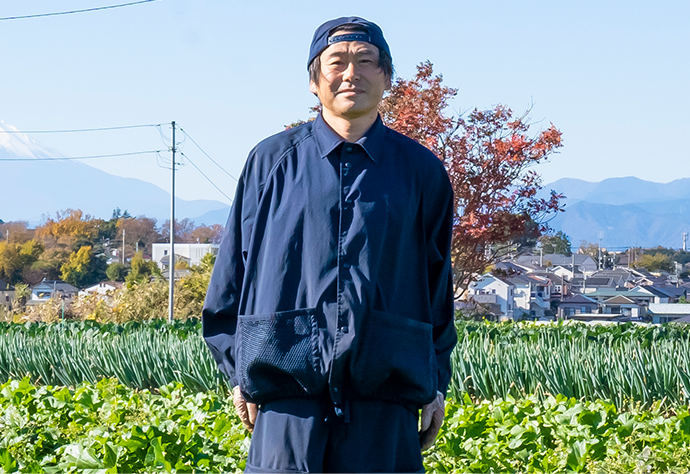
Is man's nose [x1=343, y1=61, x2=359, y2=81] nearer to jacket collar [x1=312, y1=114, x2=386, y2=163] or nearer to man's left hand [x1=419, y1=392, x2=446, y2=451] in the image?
jacket collar [x1=312, y1=114, x2=386, y2=163]

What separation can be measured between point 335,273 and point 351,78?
0.46 m

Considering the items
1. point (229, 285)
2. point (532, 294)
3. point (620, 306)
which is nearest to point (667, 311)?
point (620, 306)

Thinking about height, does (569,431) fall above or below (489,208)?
below

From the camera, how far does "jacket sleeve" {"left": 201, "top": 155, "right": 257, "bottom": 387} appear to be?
184 centimetres

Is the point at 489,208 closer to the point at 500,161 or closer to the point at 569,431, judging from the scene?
the point at 500,161

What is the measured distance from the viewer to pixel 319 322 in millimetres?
1699

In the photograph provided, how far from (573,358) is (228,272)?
3.82 meters

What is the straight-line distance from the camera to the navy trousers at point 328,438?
5.52ft

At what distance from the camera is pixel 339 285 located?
66.8 inches

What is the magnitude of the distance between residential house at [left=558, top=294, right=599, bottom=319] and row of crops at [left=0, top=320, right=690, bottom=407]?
68312mm

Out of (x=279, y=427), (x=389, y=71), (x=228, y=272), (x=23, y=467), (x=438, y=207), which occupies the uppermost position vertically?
(x=389, y=71)

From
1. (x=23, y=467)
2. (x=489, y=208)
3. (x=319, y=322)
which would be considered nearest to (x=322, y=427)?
(x=319, y=322)

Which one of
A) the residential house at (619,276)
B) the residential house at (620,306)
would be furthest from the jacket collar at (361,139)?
the residential house at (619,276)

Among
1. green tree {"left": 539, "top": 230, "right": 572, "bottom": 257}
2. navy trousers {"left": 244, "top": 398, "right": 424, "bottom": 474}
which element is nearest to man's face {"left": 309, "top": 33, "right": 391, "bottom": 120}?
navy trousers {"left": 244, "top": 398, "right": 424, "bottom": 474}
